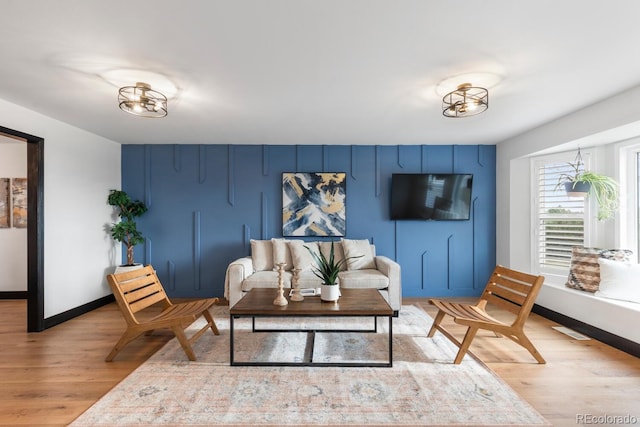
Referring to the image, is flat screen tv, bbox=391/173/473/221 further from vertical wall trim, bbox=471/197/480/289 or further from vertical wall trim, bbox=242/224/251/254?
vertical wall trim, bbox=242/224/251/254

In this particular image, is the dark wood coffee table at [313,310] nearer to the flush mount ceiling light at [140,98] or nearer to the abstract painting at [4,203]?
the flush mount ceiling light at [140,98]

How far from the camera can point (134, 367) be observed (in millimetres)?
2529

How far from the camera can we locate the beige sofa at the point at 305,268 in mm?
3760

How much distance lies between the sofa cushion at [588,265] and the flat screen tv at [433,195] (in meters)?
1.48

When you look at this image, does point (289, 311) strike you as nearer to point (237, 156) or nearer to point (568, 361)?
point (568, 361)

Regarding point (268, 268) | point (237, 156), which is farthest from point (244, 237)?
point (237, 156)

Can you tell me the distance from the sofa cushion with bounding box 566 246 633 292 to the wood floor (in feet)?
1.84

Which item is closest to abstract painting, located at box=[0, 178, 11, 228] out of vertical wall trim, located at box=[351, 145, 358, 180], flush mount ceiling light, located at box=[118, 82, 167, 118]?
flush mount ceiling light, located at box=[118, 82, 167, 118]

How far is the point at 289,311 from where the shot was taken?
2.50 meters

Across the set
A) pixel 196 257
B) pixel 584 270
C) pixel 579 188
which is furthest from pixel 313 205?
pixel 584 270

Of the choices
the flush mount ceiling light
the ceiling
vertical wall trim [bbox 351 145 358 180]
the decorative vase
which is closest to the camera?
the ceiling

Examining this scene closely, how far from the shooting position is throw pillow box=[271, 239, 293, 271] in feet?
14.1

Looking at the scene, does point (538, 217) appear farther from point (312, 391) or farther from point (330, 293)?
point (312, 391)

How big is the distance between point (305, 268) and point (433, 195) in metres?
2.26
